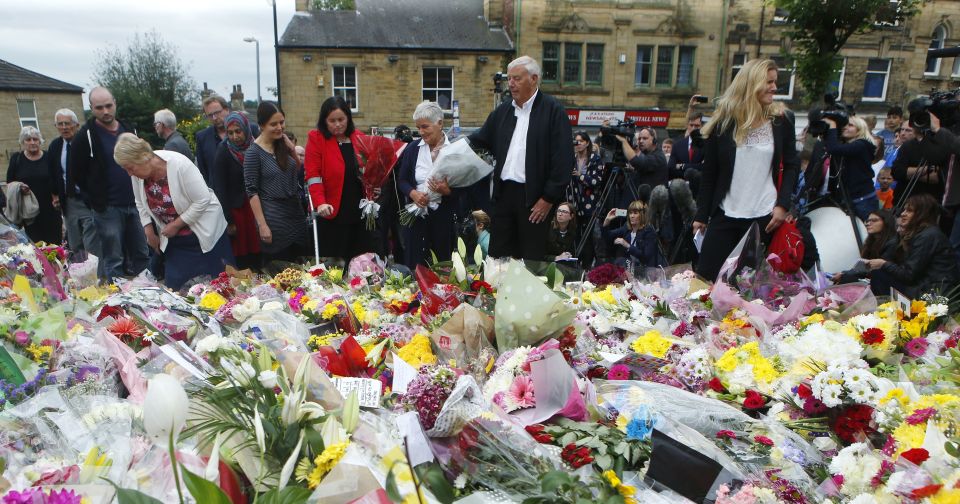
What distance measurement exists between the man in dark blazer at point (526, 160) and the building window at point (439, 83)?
1681 centimetres

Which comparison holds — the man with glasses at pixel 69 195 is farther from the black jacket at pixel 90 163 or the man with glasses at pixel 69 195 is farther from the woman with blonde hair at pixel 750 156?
the woman with blonde hair at pixel 750 156

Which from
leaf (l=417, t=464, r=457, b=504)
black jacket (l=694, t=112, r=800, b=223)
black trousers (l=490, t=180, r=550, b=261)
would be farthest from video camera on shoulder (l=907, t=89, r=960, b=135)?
leaf (l=417, t=464, r=457, b=504)

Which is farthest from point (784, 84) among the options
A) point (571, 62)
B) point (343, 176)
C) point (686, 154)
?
point (343, 176)

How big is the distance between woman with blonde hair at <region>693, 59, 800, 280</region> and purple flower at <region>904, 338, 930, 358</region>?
155 cm

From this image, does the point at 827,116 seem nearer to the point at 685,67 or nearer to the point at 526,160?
the point at 526,160

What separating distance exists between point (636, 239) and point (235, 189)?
3.11 metres

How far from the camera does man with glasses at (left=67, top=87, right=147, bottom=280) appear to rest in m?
5.36

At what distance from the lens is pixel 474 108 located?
805 inches

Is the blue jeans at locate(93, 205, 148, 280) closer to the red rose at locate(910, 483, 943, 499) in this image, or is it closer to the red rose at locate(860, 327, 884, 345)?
the red rose at locate(860, 327, 884, 345)

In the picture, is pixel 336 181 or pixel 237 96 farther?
pixel 237 96

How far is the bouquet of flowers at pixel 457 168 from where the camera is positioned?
4406 mm

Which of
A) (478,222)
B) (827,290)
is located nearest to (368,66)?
(478,222)

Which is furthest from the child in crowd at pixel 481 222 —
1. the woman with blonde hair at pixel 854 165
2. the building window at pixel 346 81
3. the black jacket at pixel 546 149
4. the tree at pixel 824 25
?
the building window at pixel 346 81

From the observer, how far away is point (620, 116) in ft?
67.4
